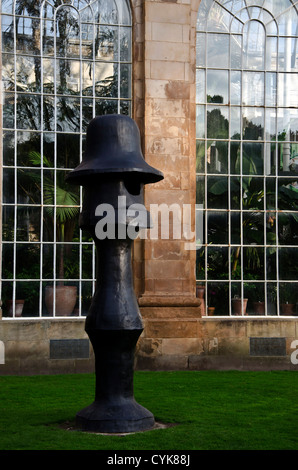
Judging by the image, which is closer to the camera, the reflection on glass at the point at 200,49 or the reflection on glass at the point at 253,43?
the reflection on glass at the point at 200,49

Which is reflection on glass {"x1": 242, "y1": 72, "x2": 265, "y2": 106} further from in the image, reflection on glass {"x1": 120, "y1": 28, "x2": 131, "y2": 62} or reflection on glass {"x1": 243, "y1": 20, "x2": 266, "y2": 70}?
reflection on glass {"x1": 120, "y1": 28, "x2": 131, "y2": 62}

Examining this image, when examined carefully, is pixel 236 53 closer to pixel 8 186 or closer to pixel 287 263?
pixel 287 263

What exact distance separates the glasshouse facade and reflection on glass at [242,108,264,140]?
4 cm

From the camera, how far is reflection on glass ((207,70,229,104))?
44.7ft

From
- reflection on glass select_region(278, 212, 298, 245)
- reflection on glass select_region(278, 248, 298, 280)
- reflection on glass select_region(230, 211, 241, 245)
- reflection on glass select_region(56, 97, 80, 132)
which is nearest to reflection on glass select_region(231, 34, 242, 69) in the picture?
reflection on glass select_region(230, 211, 241, 245)

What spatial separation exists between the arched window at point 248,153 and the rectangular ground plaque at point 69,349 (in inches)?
95.2

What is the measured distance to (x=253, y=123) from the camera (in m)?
13.8

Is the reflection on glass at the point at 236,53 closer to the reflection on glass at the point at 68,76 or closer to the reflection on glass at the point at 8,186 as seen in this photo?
the reflection on glass at the point at 68,76

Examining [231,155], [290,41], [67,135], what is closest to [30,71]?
[67,135]

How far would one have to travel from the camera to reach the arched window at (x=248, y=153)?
527 inches

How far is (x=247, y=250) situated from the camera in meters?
13.5

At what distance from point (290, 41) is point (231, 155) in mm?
2449

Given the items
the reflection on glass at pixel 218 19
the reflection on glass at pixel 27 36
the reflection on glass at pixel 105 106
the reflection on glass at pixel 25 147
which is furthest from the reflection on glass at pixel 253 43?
the reflection on glass at pixel 25 147
